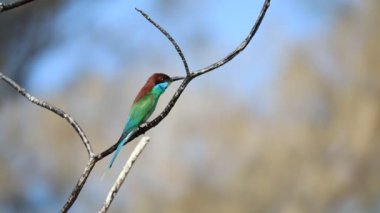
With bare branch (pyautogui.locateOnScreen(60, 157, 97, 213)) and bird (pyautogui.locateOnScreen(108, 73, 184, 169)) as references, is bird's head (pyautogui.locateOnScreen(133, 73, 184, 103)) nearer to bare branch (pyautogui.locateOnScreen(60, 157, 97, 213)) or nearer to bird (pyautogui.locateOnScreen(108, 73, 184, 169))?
bird (pyautogui.locateOnScreen(108, 73, 184, 169))

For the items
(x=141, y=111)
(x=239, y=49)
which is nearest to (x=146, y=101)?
(x=141, y=111)

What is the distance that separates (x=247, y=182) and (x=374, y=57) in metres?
0.89

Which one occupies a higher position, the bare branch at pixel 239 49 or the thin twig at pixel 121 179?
the bare branch at pixel 239 49

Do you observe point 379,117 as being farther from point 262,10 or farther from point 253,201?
point 262,10

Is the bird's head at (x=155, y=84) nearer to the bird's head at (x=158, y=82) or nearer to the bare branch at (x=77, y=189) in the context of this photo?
the bird's head at (x=158, y=82)

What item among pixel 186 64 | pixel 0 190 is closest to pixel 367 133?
pixel 0 190

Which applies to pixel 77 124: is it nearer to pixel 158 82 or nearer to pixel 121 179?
pixel 121 179

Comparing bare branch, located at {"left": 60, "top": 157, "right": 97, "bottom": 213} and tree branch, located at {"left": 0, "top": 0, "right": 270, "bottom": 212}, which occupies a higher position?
tree branch, located at {"left": 0, "top": 0, "right": 270, "bottom": 212}

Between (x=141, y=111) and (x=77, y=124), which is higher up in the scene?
(x=141, y=111)

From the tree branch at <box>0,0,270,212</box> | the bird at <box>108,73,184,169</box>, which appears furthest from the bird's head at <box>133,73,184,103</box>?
the tree branch at <box>0,0,270,212</box>

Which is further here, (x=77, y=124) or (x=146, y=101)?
(x=146, y=101)

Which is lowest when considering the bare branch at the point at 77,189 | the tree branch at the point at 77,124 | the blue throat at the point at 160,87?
the bare branch at the point at 77,189

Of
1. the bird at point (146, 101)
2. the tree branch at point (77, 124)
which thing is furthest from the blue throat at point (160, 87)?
the tree branch at point (77, 124)

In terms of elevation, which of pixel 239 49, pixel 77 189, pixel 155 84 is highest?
pixel 155 84
